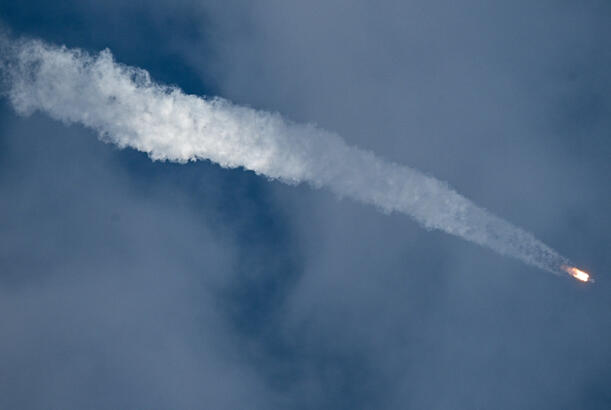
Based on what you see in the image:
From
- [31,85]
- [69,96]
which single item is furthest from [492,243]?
[31,85]

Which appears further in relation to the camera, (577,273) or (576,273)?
(576,273)

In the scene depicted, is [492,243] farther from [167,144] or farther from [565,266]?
[167,144]

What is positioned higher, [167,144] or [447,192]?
[447,192]

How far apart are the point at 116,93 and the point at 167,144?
160 inches

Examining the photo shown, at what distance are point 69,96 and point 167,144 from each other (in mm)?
6176

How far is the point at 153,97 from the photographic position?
31.6m

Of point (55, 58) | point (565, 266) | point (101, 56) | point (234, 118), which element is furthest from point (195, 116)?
point (565, 266)

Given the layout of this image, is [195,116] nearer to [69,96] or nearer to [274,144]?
[274,144]

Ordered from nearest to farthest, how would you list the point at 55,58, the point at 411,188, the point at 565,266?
the point at 55,58, the point at 411,188, the point at 565,266

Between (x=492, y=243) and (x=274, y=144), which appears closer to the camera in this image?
(x=274, y=144)

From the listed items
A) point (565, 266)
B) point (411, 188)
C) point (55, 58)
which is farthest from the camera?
point (565, 266)

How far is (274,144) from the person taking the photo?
3244 centimetres

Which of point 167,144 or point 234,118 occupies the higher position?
point 234,118

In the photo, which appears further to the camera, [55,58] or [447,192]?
[447,192]
